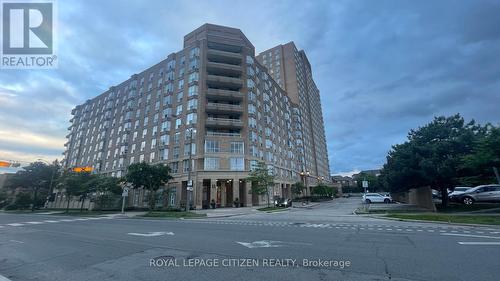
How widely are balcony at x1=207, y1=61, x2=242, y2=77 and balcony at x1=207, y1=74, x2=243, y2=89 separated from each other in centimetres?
190

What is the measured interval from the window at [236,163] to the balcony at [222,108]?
9.36 m

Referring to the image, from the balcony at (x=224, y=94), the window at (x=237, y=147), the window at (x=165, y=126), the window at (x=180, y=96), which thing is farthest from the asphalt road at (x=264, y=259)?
the window at (x=180, y=96)

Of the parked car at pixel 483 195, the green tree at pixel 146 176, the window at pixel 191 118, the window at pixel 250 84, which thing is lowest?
the parked car at pixel 483 195

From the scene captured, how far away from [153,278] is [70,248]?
19.3 feet

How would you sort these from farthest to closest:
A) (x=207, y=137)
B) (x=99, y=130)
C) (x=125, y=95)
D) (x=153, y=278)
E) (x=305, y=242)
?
(x=99, y=130) < (x=125, y=95) < (x=207, y=137) < (x=305, y=242) < (x=153, y=278)

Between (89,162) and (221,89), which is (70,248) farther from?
(89,162)

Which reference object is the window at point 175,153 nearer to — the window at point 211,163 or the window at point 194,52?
the window at point 211,163

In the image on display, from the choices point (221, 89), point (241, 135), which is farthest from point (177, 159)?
point (221, 89)

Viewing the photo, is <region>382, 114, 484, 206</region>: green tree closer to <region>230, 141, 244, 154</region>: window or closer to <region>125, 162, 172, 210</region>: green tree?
<region>230, 141, 244, 154</region>: window

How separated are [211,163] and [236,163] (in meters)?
4.56

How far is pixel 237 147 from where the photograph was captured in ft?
152

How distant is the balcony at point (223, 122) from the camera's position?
150ft

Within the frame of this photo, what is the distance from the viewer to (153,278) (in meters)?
5.46

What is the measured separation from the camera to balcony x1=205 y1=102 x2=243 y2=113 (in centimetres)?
4641
